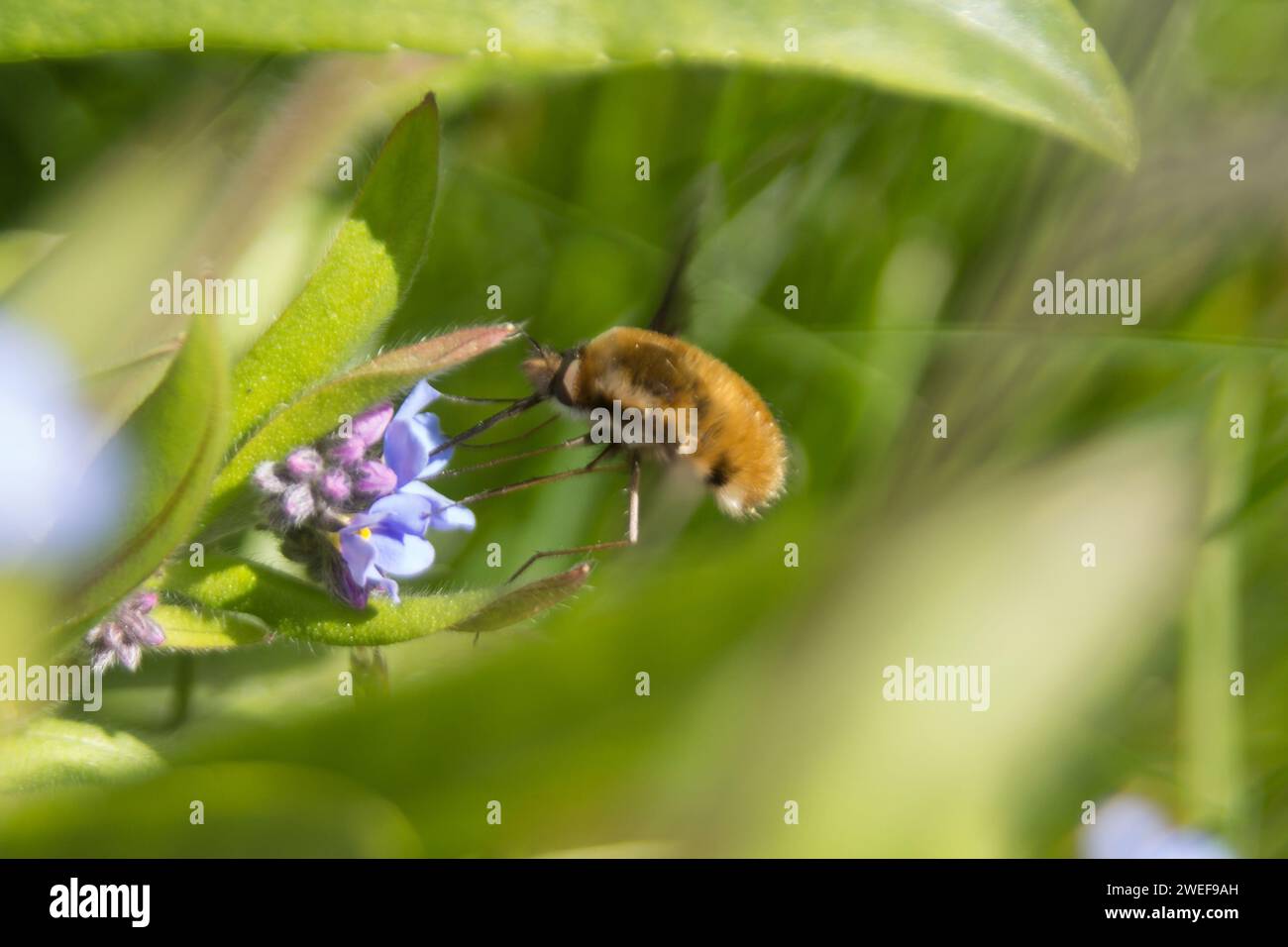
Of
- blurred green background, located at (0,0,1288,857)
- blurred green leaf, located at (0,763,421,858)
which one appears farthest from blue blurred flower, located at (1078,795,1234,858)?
blurred green leaf, located at (0,763,421,858)

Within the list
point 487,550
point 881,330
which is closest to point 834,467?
point 881,330

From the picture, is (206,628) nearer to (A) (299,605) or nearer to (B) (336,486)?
(A) (299,605)

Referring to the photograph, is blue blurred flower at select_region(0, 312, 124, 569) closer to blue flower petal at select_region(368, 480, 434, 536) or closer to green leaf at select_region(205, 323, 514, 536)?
green leaf at select_region(205, 323, 514, 536)

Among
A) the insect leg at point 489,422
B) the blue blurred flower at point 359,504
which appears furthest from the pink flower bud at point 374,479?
the insect leg at point 489,422

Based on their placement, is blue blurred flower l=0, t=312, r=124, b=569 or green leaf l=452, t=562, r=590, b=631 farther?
green leaf l=452, t=562, r=590, b=631

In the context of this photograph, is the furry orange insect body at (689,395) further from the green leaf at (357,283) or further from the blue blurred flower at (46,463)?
the blue blurred flower at (46,463)

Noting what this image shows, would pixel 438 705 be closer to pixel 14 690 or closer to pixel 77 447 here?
pixel 14 690

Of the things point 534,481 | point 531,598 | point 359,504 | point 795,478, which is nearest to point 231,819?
point 531,598
